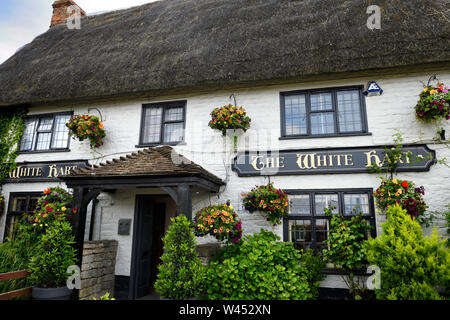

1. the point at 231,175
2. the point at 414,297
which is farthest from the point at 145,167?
the point at 414,297

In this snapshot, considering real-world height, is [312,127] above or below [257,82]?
below

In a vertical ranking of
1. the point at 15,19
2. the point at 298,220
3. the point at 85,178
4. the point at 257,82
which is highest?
the point at 15,19

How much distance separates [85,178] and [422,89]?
26.1 ft

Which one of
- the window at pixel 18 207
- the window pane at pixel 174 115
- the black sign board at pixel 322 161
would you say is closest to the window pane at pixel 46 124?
the window at pixel 18 207

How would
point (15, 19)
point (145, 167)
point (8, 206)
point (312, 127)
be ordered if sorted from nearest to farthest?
point (145, 167) < point (312, 127) < point (8, 206) < point (15, 19)

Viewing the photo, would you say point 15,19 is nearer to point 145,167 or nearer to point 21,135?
point 21,135

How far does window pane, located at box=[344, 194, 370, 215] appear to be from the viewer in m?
6.19

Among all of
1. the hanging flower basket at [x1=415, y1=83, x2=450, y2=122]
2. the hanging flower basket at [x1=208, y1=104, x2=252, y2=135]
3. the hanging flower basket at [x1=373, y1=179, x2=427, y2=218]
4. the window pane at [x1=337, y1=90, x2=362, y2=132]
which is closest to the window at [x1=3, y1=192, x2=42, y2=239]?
the hanging flower basket at [x1=208, y1=104, x2=252, y2=135]

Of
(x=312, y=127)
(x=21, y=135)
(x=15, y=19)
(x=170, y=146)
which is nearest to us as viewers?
(x=312, y=127)

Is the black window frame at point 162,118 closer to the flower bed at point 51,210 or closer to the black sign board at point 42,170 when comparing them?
the black sign board at point 42,170

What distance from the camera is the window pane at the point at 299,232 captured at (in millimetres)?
6348

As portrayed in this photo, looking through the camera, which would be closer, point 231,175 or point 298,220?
point 298,220

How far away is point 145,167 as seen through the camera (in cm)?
614

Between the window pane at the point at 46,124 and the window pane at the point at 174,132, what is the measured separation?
3991 millimetres
